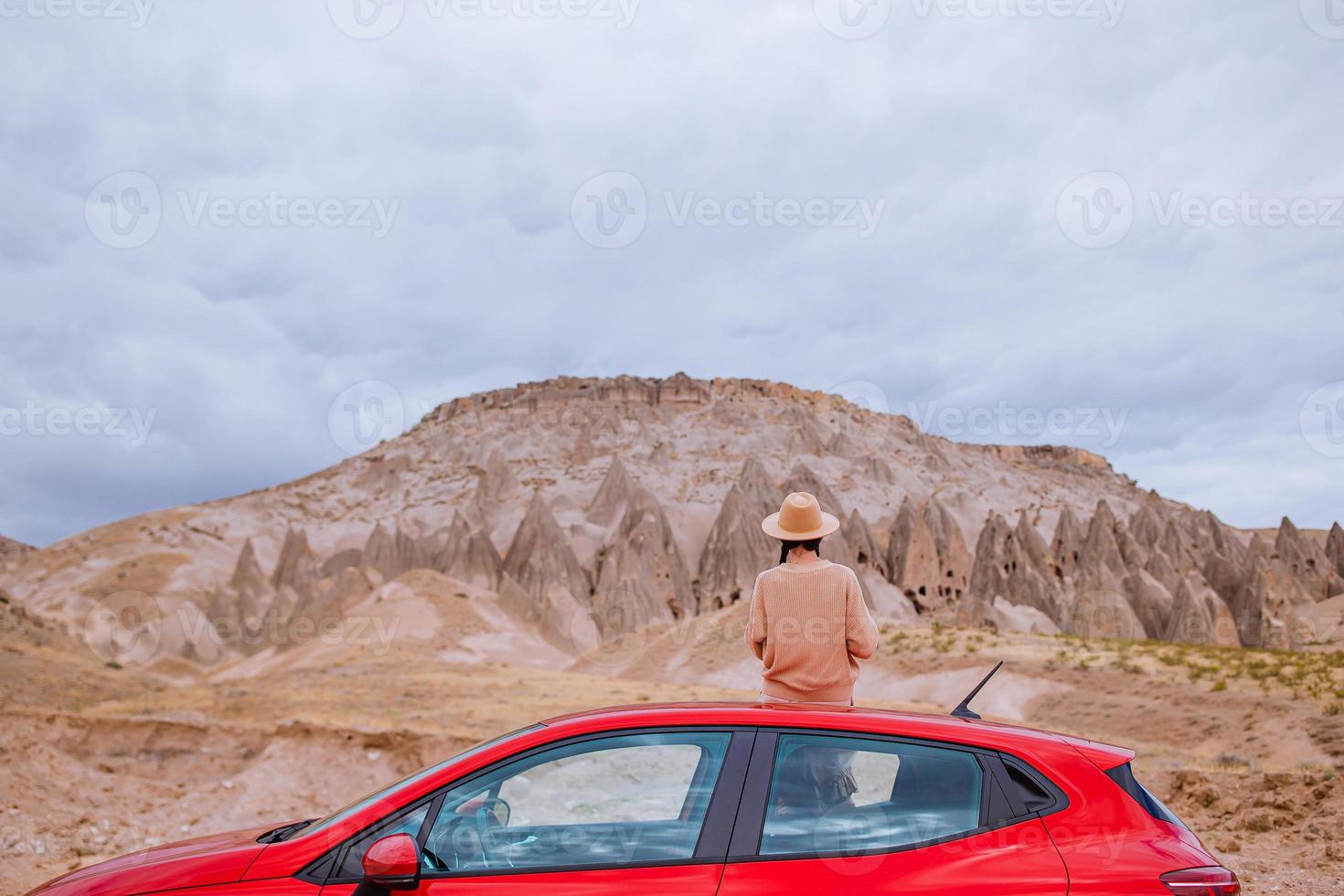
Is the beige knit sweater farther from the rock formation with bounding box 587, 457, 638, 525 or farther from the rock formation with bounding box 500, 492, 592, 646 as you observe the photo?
the rock formation with bounding box 587, 457, 638, 525

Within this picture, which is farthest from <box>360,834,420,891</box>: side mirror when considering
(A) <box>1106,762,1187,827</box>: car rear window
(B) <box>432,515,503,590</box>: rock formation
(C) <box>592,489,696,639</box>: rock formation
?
(B) <box>432,515,503,590</box>: rock formation

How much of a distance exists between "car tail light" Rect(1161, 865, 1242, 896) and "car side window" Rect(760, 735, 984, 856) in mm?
620

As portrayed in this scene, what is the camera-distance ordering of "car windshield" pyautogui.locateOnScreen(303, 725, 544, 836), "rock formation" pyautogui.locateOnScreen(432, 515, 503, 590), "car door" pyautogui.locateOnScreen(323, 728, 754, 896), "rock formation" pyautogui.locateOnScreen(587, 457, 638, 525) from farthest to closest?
"rock formation" pyautogui.locateOnScreen(587, 457, 638, 525)
"rock formation" pyautogui.locateOnScreen(432, 515, 503, 590)
"car windshield" pyautogui.locateOnScreen(303, 725, 544, 836)
"car door" pyautogui.locateOnScreen(323, 728, 754, 896)

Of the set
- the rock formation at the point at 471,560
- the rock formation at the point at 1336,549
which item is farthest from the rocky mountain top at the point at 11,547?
the rock formation at the point at 1336,549

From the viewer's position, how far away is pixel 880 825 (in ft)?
10.3

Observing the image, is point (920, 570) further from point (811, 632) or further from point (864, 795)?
point (864, 795)

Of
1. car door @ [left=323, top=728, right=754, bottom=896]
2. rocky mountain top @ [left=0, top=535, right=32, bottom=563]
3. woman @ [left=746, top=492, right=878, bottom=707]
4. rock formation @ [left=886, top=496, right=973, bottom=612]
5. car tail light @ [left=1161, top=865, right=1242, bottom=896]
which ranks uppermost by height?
rocky mountain top @ [left=0, top=535, right=32, bottom=563]

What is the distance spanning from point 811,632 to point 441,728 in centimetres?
1311

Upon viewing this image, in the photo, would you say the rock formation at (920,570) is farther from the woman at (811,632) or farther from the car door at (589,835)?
the car door at (589,835)

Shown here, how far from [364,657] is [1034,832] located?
3056 centimetres

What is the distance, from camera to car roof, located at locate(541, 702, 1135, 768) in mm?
3213

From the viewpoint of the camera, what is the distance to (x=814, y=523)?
482 centimetres

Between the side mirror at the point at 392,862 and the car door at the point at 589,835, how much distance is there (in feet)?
0.46

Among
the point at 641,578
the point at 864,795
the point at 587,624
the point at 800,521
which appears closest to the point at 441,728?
the point at 800,521
